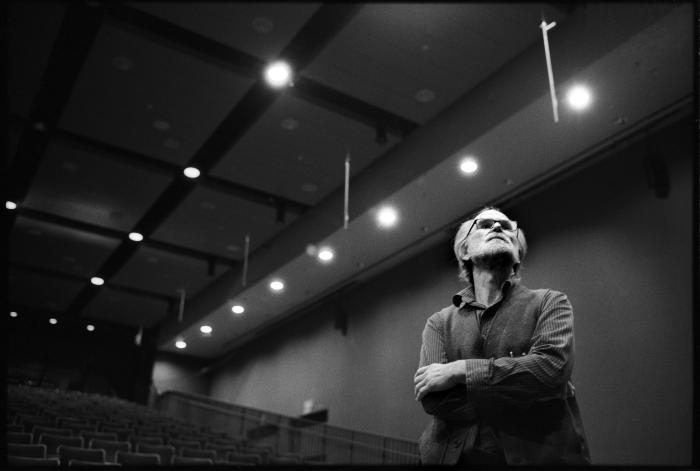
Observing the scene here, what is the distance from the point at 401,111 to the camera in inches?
276

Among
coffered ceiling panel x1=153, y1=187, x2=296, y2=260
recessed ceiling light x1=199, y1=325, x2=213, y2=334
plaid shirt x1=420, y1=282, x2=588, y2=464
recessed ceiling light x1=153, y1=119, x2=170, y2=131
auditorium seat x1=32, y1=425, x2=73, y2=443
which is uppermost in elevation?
coffered ceiling panel x1=153, y1=187, x2=296, y2=260

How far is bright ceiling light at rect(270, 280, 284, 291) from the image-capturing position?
10273 millimetres

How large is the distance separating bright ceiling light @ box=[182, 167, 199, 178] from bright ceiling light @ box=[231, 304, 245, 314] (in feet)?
9.42

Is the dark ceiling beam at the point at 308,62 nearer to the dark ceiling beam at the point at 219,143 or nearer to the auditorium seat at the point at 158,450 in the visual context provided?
the dark ceiling beam at the point at 219,143

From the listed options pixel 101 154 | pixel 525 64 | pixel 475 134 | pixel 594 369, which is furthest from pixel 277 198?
pixel 594 369

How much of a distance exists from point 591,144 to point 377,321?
9.07ft

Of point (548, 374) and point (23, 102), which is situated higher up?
point (23, 102)

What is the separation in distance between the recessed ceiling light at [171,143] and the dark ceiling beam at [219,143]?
0.97 ft

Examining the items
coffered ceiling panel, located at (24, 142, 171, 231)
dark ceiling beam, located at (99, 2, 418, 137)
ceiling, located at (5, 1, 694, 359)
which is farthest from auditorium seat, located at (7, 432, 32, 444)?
dark ceiling beam, located at (99, 2, 418, 137)

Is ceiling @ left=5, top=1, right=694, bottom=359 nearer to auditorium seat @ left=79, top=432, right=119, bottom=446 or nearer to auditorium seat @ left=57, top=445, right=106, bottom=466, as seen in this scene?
auditorium seat @ left=57, top=445, right=106, bottom=466

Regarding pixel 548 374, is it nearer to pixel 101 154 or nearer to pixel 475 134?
pixel 475 134

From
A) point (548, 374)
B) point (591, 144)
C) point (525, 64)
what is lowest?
point (548, 374)

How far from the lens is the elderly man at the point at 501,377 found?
1112 millimetres

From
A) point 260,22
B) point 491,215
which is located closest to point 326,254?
point 260,22
